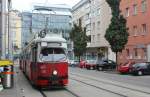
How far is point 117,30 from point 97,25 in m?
28.8

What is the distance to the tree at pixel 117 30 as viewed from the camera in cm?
5241

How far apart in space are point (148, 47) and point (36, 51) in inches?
1265

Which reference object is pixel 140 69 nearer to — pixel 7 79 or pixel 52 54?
pixel 7 79

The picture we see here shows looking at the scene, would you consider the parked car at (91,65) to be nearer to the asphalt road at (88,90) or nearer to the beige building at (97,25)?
the beige building at (97,25)

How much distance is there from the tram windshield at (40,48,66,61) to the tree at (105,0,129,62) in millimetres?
30549

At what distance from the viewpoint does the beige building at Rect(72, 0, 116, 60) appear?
245ft

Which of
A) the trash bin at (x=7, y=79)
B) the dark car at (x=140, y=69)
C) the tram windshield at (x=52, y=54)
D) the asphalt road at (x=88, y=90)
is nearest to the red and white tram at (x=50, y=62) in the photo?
the tram windshield at (x=52, y=54)

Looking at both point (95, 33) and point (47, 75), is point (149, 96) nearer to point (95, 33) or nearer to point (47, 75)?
point (47, 75)

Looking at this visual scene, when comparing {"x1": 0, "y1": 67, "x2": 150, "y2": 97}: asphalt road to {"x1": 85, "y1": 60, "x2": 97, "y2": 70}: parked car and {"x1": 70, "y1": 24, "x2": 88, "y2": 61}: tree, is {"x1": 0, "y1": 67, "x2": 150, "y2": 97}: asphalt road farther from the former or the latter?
{"x1": 70, "y1": 24, "x2": 88, "y2": 61}: tree

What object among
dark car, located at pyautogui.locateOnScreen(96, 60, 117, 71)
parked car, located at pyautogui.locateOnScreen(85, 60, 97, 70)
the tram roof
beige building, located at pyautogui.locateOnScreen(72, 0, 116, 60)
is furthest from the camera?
beige building, located at pyautogui.locateOnScreen(72, 0, 116, 60)

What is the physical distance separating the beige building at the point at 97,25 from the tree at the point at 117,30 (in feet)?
56.6

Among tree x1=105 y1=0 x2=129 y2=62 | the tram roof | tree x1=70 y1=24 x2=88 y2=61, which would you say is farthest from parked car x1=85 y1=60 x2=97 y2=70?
the tram roof

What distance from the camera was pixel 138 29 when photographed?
56.4 metres

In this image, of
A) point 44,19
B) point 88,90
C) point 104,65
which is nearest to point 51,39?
point 88,90
